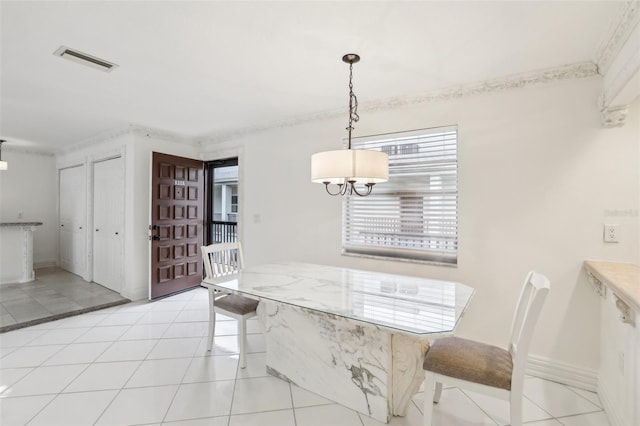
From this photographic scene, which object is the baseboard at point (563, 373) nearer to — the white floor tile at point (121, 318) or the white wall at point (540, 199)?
the white wall at point (540, 199)

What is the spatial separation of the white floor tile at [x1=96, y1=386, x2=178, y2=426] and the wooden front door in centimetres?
218

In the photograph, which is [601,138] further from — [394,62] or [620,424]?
[620,424]

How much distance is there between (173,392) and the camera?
2.17 meters

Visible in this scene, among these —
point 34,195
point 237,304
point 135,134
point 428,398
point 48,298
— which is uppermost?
point 135,134

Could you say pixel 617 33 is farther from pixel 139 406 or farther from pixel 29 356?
pixel 29 356

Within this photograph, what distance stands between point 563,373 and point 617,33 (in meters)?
2.34

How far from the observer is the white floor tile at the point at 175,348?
270 cm

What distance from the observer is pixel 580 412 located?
200 centimetres

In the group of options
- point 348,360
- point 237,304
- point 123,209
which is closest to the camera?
point 348,360

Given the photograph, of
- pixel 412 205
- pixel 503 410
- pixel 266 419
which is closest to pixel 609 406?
pixel 503 410

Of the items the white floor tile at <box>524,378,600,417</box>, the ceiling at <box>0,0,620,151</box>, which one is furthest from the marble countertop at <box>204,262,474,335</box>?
the ceiling at <box>0,0,620,151</box>

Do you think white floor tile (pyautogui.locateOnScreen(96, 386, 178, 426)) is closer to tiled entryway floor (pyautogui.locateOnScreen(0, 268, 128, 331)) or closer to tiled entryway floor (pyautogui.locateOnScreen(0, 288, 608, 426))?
tiled entryway floor (pyautogui.locateOnScreen(0, 288, 608, 426))

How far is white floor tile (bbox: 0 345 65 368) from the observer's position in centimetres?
253

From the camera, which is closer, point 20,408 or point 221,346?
point 20,408
